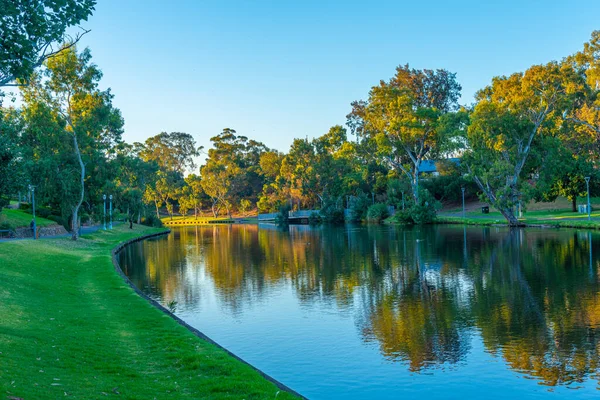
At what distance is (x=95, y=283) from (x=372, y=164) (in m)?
72.5

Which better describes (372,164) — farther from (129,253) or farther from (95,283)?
(95,283)

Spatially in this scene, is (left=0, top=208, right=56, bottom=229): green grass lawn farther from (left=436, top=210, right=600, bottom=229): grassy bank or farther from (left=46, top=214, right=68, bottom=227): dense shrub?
(left=436, top=210, right=600, bottom=229): grassy bank

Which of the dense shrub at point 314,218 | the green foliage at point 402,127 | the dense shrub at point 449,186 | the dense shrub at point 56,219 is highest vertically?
the green foliage at point 402,127

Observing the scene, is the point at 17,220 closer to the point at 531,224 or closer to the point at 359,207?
the point at 531,224

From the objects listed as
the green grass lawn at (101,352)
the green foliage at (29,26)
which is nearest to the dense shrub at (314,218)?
the green grass lawn at (101,352)

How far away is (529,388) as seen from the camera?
10.6 m

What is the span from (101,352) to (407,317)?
9366 millimetres

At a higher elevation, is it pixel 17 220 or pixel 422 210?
pixel 17 220

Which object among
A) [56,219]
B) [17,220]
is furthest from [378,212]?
[17,220]

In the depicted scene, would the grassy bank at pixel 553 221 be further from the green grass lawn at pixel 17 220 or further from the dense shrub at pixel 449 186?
the green grass lawn at pixel 17 220

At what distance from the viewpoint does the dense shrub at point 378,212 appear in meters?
77.5

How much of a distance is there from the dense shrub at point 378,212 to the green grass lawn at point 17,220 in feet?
142

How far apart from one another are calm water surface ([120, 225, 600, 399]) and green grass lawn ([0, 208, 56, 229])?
1331 centimetres

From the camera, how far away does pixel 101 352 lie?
10781 mm
